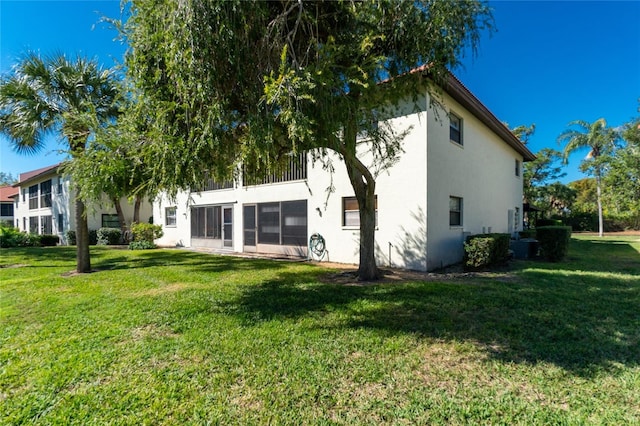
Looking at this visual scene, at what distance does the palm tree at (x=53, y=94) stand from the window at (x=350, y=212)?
7.72 metres

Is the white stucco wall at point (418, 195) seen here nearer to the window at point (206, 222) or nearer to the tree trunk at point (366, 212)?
the window at point (206, 222)

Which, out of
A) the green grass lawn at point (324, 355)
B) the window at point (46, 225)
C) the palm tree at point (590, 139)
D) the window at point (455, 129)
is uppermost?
the palm tree at point (590, 139)

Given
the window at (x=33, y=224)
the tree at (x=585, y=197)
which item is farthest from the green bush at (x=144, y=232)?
the tree at (x=585, y=197)

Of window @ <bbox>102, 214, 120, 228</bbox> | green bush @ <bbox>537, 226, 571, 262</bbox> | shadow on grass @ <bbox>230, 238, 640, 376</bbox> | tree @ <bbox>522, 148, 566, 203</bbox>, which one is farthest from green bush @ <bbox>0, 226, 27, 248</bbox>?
tree @ <bbox>522, 148, 566, 203</bbox>

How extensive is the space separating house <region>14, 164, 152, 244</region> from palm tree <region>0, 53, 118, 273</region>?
1411 centimetres

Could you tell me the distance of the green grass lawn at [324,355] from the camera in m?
2.84

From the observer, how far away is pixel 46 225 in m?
28.4

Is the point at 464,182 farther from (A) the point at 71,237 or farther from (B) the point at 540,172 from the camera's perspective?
(A) the point at 71,237

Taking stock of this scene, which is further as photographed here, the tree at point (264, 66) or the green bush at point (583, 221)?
the green bush at point (583, 221)

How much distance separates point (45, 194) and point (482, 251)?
115 ft

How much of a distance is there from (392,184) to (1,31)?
1127cm

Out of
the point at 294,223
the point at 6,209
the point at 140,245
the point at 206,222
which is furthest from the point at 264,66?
the point at 6,209

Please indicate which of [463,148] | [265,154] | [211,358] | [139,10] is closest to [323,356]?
[211,358]

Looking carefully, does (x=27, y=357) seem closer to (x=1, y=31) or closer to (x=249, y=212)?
(x=1, y=31)
